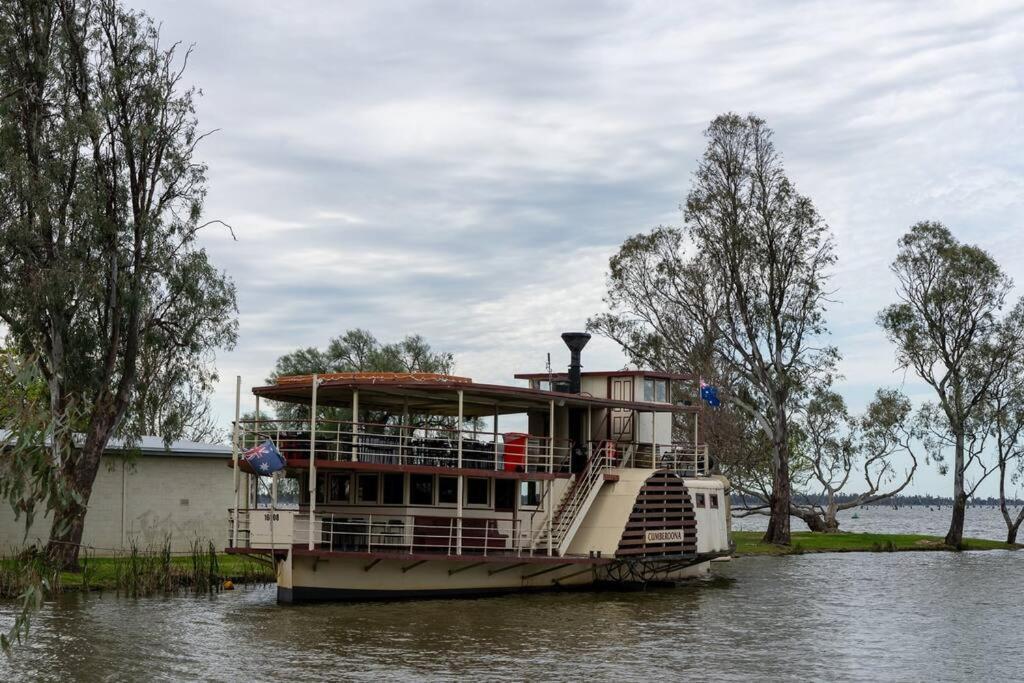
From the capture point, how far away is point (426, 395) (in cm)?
3300

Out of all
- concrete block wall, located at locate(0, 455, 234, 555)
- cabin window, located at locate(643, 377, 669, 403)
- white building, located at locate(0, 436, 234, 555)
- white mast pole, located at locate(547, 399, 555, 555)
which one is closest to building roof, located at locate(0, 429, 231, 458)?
white building, located at locate(0, 436, 234, 555)

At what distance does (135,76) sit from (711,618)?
23.6 metres

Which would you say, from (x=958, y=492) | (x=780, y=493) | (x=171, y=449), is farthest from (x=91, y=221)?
(x=958, y=492)

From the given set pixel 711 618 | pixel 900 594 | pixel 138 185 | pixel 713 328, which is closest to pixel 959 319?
pixel 713 328

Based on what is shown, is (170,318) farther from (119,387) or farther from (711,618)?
(711,618)

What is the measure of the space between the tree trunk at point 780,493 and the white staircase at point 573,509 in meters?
24.9

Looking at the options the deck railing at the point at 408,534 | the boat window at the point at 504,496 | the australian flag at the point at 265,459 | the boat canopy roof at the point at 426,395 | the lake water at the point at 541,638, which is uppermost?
the boat canopy roof at the point at 426,395

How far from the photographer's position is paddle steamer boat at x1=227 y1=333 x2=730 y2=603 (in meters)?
29.8

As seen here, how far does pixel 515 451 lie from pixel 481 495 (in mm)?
2141

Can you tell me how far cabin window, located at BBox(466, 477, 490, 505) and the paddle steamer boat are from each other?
6cm

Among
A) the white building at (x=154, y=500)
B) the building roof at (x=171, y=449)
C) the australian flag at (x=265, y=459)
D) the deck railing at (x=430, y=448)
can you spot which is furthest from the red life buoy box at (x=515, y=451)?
the building roof at (x=171, y=449)

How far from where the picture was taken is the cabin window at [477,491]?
3329 cm

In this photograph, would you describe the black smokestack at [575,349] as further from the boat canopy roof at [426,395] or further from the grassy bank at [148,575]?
the grassy bank at [148,575]

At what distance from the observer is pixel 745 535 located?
6706 cm
